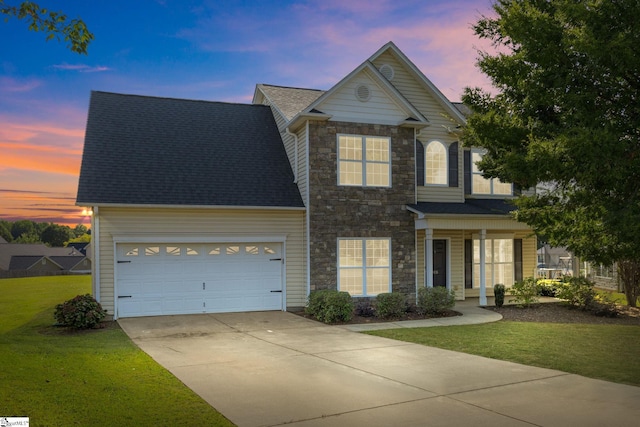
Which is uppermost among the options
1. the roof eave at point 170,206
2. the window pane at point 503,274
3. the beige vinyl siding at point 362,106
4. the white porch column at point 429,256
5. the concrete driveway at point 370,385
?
the beige vinyl siding at point 362,106

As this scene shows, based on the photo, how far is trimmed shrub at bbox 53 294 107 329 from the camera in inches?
527

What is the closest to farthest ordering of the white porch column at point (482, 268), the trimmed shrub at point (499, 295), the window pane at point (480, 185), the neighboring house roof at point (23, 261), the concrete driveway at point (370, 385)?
1. the concrete driveway at point (370, 385)
2. the white porch column at point (482, 268)
3. the trimmed shrub at point (499, 295)
4. the window pane at point (480, 185)
5. the neighboring house roof at point (23, 261)

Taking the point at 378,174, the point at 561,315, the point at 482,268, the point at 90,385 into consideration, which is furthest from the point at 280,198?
the point at 90,385

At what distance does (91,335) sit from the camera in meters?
12.7

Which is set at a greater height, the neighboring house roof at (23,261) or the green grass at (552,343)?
the green grass at (552,343)

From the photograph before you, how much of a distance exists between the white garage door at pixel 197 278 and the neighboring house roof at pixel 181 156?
1492 millimetres

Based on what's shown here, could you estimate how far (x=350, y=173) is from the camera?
17.4 metres

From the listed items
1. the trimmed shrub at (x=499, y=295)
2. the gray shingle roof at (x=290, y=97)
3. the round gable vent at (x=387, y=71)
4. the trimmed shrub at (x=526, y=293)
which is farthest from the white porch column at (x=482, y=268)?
the gray shingle roof at (x=290, y=97)

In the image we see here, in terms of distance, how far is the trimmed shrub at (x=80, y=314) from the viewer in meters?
13.4

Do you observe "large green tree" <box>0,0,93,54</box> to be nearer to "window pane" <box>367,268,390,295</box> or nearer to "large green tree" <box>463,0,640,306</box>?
"large green tree" <box>463,0,640,306</box>

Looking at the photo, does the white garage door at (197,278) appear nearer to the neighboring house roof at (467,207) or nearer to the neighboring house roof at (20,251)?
the neighboring house roof at (467,207)

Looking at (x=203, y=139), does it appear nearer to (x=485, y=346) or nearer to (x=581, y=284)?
(x=485, y=346)

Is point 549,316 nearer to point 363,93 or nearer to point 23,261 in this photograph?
point 363,93

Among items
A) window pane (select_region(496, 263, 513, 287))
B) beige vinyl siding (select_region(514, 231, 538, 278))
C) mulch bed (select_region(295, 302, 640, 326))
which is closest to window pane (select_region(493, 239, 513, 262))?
window pane (select_region(496, 263, 513, 287))
